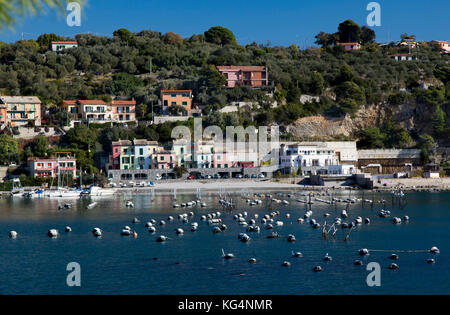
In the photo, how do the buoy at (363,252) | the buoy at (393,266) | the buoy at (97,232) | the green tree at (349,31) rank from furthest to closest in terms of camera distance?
the green tree at (349,31) < the buoy at (97,232) < the buoy at (363,252) < the buoy at (393,266)

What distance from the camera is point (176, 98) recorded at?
76.2m

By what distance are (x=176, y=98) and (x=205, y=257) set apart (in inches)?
1992

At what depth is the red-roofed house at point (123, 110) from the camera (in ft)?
244

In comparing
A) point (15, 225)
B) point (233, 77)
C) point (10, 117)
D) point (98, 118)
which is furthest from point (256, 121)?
point (15, 225)

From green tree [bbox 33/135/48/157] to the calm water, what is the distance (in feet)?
68.2

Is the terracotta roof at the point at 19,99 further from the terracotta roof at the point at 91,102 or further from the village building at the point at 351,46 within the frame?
the village building at the point at 351,46

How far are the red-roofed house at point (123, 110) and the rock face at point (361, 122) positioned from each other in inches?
761

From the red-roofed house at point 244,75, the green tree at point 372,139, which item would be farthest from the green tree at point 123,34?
the green tree at point 372,139

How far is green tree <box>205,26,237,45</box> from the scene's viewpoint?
104m

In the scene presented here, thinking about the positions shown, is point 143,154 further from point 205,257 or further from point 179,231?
point 205,257

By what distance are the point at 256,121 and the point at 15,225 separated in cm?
4186

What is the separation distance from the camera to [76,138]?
66312 mm

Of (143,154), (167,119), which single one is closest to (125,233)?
(143,154)

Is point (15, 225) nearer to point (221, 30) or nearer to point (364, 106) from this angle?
point (364, 106)
